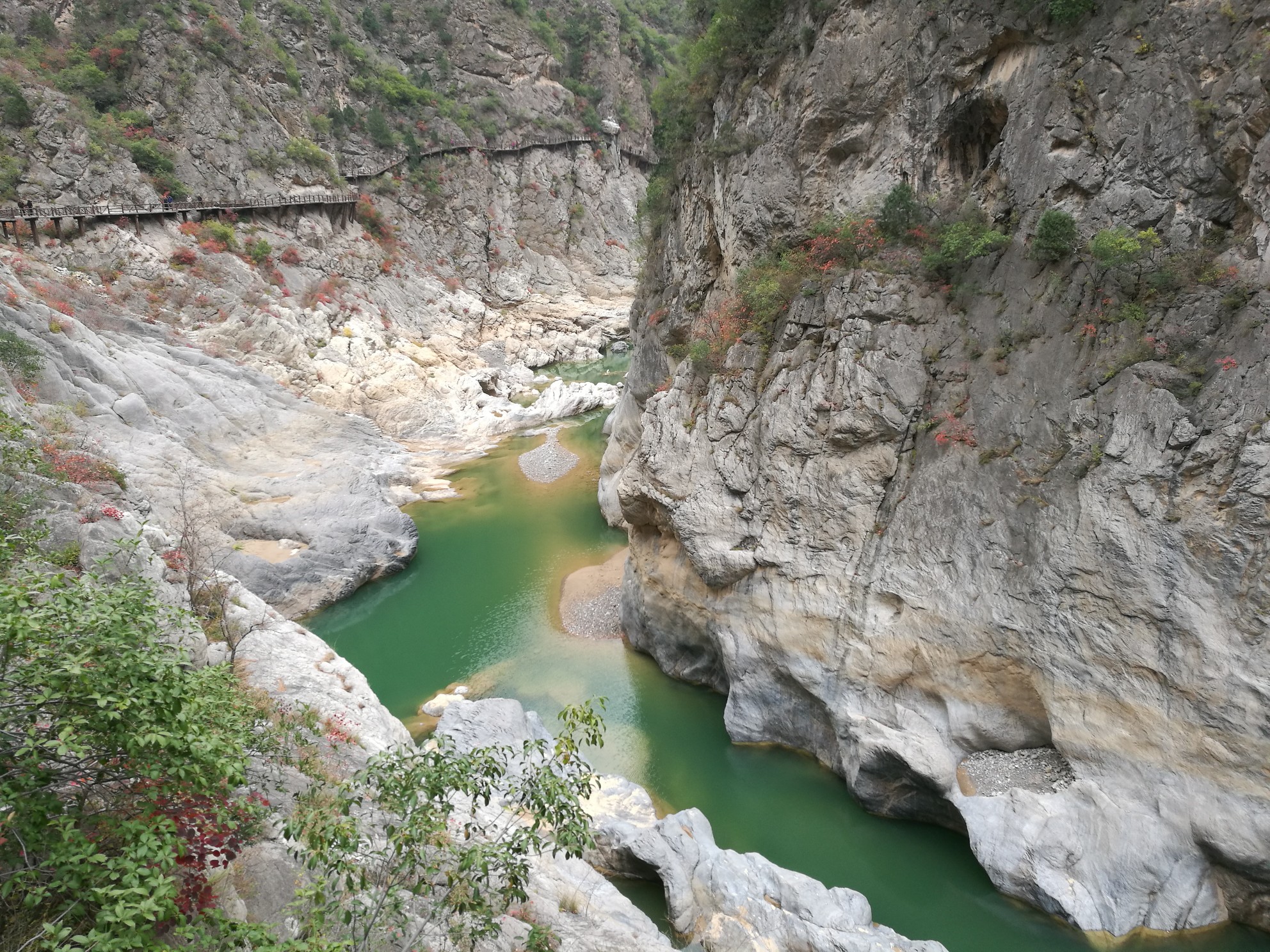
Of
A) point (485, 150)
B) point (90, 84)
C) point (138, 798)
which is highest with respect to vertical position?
point (485, 150)

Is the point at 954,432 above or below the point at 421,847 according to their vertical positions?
above

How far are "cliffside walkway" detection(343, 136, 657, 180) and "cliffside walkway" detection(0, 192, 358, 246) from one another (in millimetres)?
6351

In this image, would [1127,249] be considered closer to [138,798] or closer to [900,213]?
[900,213]

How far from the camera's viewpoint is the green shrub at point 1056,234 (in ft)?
37.3

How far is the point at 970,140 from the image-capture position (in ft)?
46.0

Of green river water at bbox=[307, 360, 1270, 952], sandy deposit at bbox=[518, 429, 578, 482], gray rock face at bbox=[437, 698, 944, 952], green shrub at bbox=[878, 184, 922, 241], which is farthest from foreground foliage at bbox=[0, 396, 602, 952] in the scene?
sandy deposit at bbox=[518, 429, 578, 482]

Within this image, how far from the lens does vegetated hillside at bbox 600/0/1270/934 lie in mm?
9312

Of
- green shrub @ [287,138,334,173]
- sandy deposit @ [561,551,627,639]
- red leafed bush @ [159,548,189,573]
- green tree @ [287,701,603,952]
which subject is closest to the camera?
green tree @ [287,701,603,952]

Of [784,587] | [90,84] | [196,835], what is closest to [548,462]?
[784,587]

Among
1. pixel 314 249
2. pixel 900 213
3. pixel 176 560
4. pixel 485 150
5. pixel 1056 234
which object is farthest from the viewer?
pixel 485 150

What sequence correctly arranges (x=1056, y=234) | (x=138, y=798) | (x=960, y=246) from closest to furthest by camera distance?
(x=138, y=798)
(x=1056, y=234)
(x=960, y=246)

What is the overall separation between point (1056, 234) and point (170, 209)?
40.3 m

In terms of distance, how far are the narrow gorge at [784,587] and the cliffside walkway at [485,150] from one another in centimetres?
3167

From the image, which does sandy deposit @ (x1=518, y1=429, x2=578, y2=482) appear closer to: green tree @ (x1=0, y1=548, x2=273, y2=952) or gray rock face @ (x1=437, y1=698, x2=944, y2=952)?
gray rock face @ (x1=437, y1=698, x2=944, y2=952)
